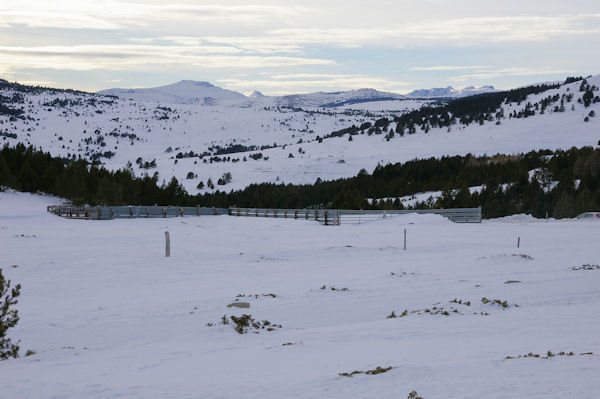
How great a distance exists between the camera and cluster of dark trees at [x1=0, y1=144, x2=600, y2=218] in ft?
188

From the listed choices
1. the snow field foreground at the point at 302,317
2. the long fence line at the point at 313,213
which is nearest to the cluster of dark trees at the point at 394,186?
the long fence line at the point at 313,213

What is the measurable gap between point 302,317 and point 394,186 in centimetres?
8422

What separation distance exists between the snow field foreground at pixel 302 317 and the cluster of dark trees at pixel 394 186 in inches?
1155

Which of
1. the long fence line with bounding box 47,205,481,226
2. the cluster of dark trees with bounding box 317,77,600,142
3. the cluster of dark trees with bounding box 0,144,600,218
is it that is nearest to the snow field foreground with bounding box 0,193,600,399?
the long fence line with bounding box 47,205,481,226

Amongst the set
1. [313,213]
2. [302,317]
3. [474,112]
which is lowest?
[302,317]

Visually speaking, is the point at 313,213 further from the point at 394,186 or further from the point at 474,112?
the point at 474,112

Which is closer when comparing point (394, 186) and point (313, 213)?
point (313, 213)

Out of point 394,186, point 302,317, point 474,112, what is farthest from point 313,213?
point 474,112

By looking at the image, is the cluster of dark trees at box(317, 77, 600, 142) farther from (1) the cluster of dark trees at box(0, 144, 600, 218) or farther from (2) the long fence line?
(2) the long fence line

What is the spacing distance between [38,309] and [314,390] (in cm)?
936

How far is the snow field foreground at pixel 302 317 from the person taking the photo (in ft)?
24.8

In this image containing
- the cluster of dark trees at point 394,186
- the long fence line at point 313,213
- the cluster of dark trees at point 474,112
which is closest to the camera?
the long fence line at point 313,213

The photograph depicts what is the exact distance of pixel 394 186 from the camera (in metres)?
96.3

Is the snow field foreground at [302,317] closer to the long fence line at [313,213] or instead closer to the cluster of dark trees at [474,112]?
the long fence line at [313,213]
